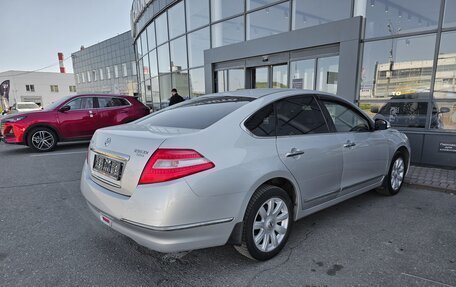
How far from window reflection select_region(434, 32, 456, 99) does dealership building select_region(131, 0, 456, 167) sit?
0.6 inches

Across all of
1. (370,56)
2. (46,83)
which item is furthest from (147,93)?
(46,83)

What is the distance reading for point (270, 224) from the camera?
256cm

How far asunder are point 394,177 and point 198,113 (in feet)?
10.6

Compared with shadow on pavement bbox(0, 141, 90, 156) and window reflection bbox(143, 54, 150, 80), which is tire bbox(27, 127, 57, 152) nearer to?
shadow on pavement bbox(0, 141, 90, 156)

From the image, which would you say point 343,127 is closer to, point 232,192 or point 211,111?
point 211,111

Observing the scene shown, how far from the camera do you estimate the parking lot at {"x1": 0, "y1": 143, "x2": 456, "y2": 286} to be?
7.59 ft

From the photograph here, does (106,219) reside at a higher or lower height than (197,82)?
lower

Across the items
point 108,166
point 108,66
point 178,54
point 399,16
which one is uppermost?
point 108,66

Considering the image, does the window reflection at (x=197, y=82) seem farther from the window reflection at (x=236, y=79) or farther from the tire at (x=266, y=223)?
the tire at (x=266, y=223)

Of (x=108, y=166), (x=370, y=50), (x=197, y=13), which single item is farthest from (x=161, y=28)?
(x=108, y=166)

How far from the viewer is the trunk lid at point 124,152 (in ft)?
7.04

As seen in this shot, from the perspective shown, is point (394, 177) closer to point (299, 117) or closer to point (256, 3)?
point (299, 117)

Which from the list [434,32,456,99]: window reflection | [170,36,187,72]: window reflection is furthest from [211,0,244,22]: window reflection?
[434,32,456,99]: window reflection

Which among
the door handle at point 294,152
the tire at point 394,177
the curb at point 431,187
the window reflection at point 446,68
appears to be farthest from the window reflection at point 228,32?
the door handle at point 294,152
